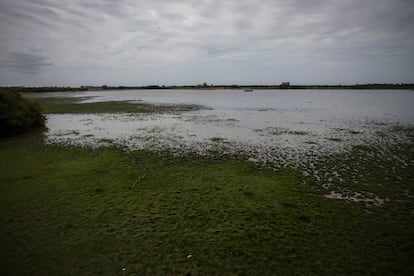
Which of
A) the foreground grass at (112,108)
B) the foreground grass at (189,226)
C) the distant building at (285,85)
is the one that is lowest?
the foreground grass at (189,226)

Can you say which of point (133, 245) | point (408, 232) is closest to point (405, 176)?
point (408, 232)

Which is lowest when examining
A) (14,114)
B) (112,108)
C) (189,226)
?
(189,226)

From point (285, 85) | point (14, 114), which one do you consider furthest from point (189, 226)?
point (285, 85)

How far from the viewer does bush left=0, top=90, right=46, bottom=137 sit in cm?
2238

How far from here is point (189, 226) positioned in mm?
7945

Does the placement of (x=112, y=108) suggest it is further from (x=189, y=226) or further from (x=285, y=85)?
(x=285, y=85)

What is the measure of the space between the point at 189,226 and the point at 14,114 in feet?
79.8

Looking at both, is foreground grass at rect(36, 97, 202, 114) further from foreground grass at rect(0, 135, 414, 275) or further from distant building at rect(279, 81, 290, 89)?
distant building at rect(279, 81, 290, 89)

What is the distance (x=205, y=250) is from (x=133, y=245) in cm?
219

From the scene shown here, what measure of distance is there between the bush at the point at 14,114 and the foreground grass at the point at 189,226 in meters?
12.8

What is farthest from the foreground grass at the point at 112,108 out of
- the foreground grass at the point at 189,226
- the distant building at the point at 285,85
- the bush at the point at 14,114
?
the distant building at the point at 285,85

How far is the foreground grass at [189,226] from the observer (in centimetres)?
615

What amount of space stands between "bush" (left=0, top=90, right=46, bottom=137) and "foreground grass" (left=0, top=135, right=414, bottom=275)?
42.1 feet

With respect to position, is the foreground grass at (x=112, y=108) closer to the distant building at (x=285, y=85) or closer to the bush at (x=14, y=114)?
the bush at (x=14, y=114)
